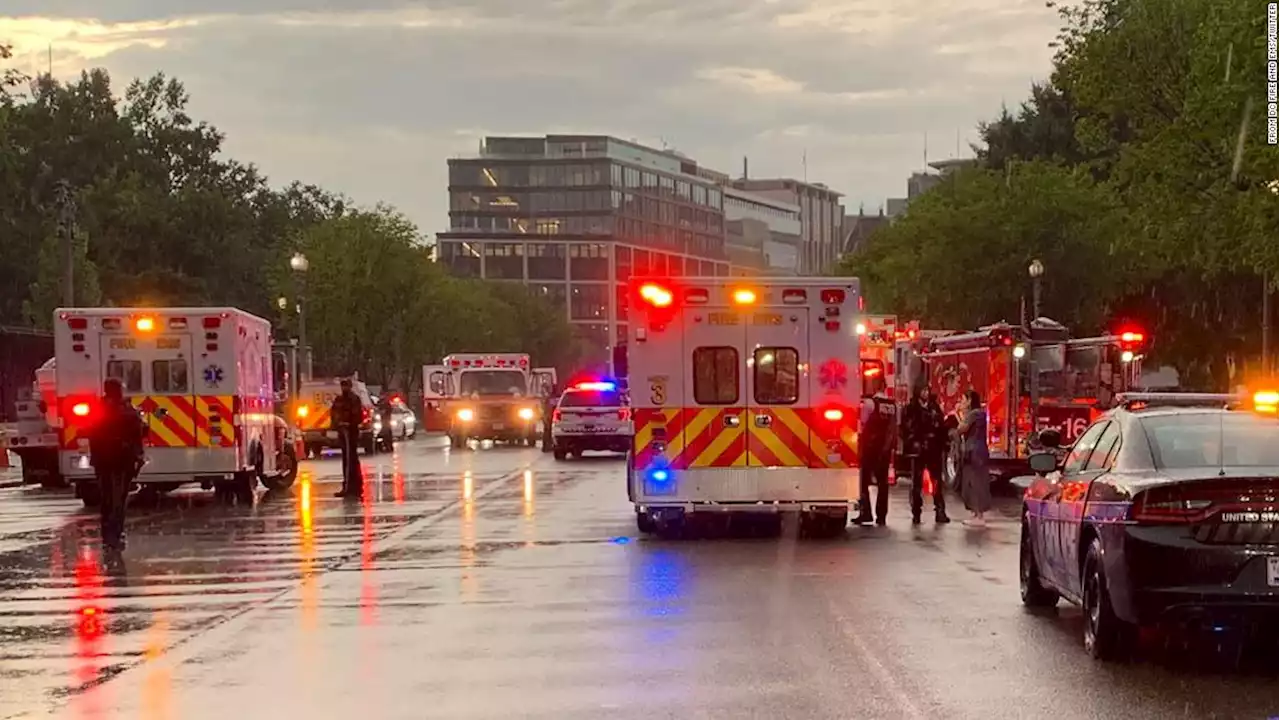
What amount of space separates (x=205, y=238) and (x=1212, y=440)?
344 feet

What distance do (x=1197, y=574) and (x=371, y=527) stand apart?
14.5 meters

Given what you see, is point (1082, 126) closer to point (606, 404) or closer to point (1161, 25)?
point (1161, 25)

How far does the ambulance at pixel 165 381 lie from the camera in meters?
28.5

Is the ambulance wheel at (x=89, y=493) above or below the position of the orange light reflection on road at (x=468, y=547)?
above

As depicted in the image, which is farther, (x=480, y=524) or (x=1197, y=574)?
(x=480, y=524)

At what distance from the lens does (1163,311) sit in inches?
2489

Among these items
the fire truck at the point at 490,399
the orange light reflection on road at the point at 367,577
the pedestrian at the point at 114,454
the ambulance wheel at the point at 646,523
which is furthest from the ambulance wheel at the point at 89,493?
the fire truck at the point at 490,399

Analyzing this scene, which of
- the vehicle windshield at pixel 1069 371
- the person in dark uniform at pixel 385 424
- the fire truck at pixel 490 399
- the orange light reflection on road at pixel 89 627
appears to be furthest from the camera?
the fire truck at pixel 490 399

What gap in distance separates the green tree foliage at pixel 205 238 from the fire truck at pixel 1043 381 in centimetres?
5747

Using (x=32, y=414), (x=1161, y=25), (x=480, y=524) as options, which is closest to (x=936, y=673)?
(x=480, y=524)

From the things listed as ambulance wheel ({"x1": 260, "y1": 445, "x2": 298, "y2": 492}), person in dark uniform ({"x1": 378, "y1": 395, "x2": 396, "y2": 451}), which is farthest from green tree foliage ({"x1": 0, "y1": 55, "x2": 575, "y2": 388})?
ambulance wheel ({"x1": 260, "y1": 445, "x2": 298, "y2": 492})

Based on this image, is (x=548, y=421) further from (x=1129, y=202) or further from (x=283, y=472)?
(x=283, y=472)

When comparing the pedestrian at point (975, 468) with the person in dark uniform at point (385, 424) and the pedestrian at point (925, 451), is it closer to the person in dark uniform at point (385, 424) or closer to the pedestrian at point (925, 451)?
the pedestrian at point (925, 451)

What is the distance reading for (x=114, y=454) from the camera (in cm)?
2203
